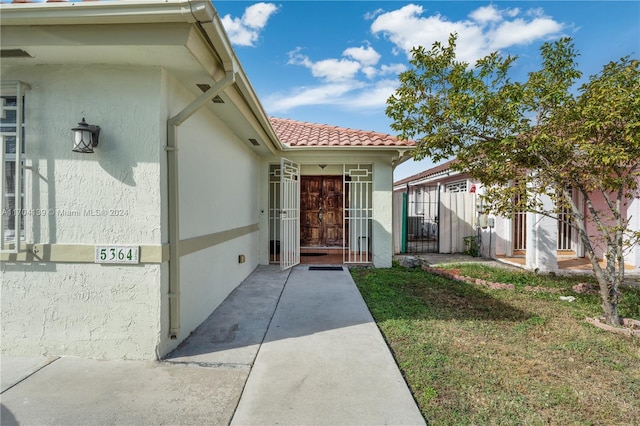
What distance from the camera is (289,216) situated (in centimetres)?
791

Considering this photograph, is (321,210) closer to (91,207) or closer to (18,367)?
(91,207)

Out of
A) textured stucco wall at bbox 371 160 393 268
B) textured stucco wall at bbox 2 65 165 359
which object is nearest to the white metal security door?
textured stucco wall at bbox 371 160 393 268

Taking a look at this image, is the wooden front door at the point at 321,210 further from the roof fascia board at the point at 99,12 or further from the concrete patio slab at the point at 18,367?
the roof fascia board at the point at 99,12

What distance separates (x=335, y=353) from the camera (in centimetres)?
347

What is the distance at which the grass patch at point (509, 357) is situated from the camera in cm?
250

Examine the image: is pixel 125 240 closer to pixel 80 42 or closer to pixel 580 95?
pixel 80 42

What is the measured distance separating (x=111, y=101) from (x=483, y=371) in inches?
189

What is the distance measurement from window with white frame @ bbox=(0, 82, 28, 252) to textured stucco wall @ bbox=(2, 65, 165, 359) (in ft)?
0.30

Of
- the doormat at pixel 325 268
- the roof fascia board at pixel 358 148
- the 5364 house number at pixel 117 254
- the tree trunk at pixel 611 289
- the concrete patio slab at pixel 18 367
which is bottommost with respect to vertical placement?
the concrete patio slab at pixel 18 367

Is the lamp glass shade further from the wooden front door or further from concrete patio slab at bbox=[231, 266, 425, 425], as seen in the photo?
the wooden front door

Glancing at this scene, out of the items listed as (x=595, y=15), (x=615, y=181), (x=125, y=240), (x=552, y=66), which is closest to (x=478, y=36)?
(x=552, y=66)

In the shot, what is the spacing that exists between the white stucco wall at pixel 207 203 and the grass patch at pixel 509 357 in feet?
8.52

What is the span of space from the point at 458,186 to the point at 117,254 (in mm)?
13270

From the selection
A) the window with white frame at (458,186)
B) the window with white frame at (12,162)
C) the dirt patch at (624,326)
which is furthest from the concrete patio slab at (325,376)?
the window with white frame at (458,186)
